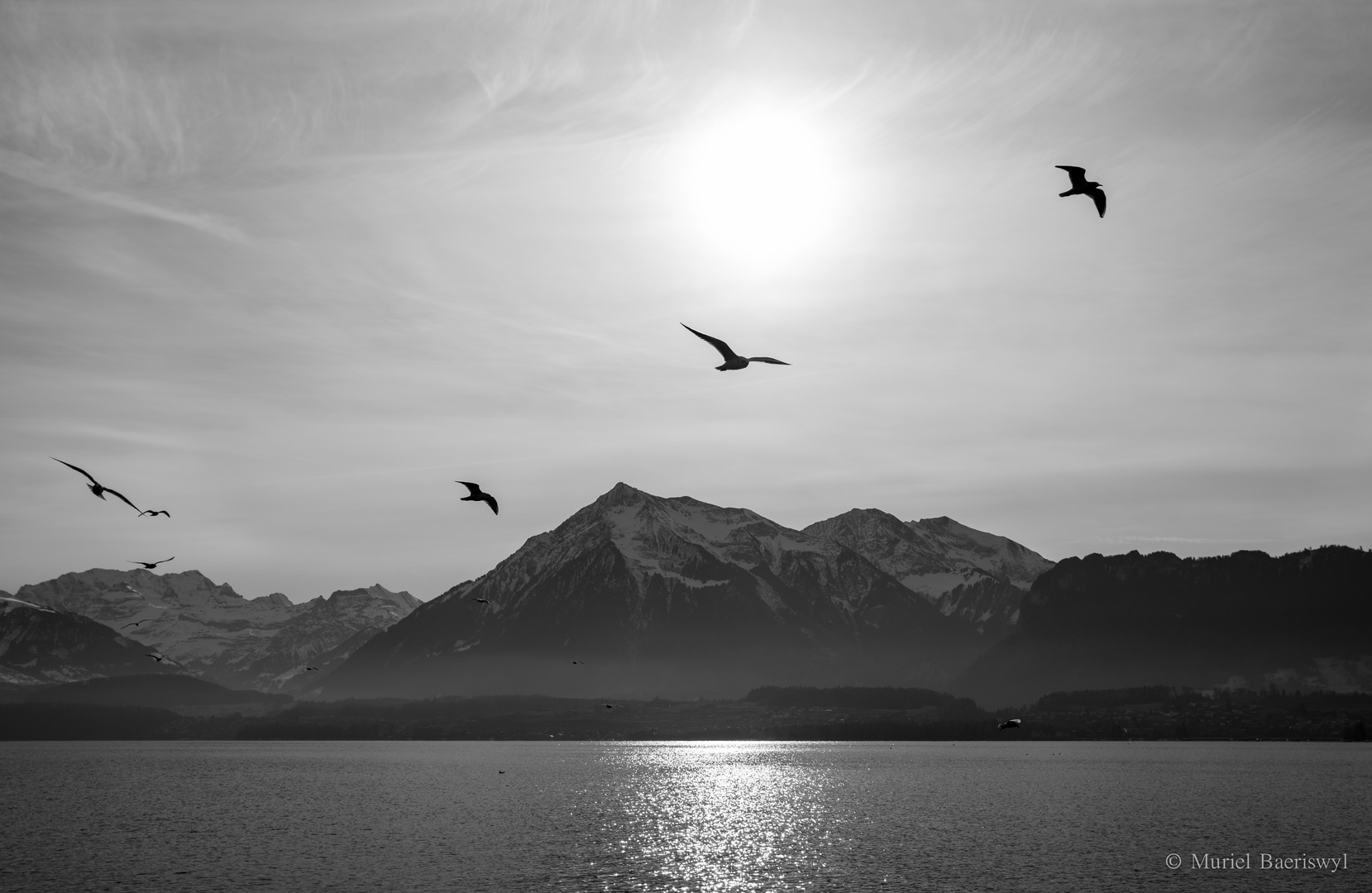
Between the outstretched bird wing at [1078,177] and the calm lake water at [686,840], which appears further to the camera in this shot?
the calm lake water at [686,840]

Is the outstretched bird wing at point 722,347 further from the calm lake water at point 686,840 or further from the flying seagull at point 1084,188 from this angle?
the calm lake water at point 686,840

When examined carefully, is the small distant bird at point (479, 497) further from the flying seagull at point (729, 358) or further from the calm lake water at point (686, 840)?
the calm lake water at point (686, 840)

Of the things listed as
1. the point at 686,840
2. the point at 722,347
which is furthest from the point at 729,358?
the point at 686,840

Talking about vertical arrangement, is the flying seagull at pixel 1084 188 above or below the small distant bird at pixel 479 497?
above

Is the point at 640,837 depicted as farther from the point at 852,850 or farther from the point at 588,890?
the point at 588,890

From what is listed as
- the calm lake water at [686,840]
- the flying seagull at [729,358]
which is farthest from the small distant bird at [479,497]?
the calm lake water at [686,840]

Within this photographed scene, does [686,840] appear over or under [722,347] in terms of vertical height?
under

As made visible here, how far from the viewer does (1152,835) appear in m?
125

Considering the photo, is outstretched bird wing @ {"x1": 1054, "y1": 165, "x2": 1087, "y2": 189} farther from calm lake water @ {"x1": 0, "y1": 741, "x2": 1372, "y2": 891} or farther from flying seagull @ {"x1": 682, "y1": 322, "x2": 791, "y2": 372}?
calm lake water @ {"x1": 0, "y1": 741, "x2": 1372, "y2": 891}

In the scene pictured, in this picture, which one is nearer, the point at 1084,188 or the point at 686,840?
the point at 1084,188

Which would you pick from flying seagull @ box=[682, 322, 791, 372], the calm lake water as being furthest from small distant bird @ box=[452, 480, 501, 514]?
the calm lake water

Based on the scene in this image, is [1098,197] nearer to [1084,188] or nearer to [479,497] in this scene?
[1084,188]

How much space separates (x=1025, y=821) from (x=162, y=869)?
92.5 m

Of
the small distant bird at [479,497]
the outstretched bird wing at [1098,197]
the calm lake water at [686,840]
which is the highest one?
the outstretched bird wing at [1098,197]
